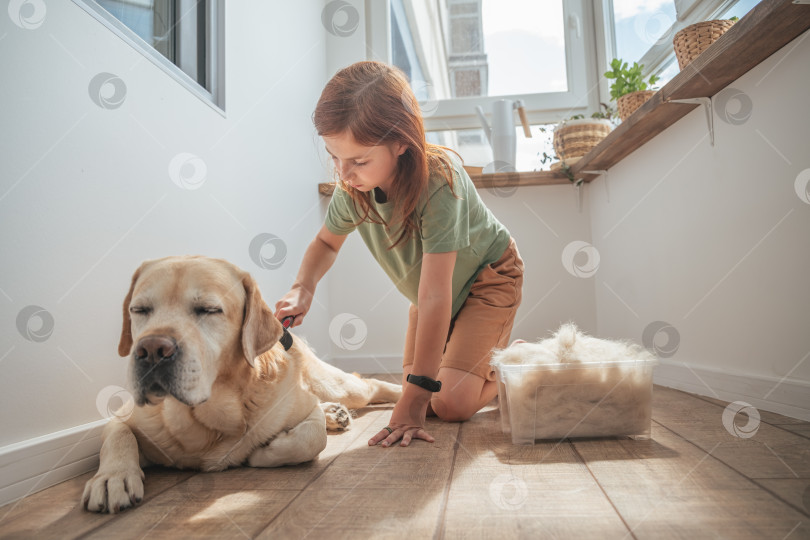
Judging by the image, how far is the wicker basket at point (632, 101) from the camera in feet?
8.04

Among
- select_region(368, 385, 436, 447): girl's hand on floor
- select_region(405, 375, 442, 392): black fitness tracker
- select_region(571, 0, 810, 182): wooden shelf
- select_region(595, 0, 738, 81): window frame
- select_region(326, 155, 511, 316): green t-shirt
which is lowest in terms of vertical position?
select_region(368, 385, 436, 447): girl's hand on floor

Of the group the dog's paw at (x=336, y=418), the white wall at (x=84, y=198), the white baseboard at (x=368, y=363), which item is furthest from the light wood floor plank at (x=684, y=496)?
the white baseboard at (x=368, y=363)

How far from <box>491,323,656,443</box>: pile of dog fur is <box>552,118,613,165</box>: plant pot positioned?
6.30 ft

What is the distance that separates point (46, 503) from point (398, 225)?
1146 mm

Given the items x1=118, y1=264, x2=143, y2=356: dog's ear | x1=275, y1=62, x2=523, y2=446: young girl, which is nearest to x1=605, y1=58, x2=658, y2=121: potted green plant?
x1=275, y1=62, x2=523, y2=446: young girl

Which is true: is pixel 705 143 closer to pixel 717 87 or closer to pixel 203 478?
pixel 717 87

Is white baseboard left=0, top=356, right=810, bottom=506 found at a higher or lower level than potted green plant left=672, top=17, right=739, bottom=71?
lower

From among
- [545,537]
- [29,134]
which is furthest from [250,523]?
[29,134]

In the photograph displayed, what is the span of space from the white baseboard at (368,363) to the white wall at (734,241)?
1.37 m

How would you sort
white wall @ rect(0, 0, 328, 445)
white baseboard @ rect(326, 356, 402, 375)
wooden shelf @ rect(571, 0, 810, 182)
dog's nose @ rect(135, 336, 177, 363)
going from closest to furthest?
dog's nose @ rect(135, 336, 177, 363)
white wall @ rect(0, 0, 328, 445)
wooden shelf @ rect(571, 0, 810, 182)
white baseboard @ rect(326, 356, 402, 375)

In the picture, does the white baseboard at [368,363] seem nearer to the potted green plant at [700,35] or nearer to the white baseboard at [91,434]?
the white baseboard at [91,434]

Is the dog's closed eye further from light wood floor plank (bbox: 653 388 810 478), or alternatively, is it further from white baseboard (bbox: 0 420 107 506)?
light wood floor plank (bbox: 653 388 810 478)

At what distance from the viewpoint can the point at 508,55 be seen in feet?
12.1

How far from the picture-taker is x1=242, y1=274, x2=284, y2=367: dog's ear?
125 cm
